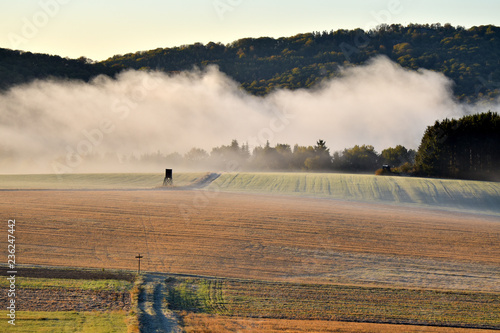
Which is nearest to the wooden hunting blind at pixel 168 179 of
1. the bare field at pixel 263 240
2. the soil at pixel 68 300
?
the bare field at pixel 263 240

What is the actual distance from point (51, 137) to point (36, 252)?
135950 millimetres

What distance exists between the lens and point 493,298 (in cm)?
2042

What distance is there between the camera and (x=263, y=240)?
2939 cm

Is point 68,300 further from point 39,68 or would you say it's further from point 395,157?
point 39,68

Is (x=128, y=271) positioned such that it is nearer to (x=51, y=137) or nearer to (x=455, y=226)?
(x=455, y=226)

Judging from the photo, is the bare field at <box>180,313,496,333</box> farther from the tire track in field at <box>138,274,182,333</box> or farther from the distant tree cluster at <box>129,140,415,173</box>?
the distant tree cluster at <box>129,140,415,173</box>

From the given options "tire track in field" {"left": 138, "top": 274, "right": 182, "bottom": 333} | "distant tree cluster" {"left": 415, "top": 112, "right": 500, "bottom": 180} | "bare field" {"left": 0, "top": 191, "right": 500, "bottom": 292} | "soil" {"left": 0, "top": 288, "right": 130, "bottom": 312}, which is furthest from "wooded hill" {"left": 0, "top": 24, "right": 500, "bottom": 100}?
"soil" {"left": 0, "top": 288, "right": 130, "bottom": 312}

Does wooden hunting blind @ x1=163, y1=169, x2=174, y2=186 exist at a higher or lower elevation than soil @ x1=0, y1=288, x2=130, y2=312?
higher

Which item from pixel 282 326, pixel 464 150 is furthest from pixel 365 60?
pixel 282 326

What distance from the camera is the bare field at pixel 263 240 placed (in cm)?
2347

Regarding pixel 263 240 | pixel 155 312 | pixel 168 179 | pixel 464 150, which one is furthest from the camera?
pixel 464 150

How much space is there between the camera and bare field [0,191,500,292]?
77.0 feet

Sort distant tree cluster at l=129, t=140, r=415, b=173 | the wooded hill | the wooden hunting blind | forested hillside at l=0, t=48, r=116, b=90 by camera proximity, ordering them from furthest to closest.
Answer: forested hillside at l=0, t=48, r=116, b=90 → the wooded hill → distant tree cluster at l=129, t=140, r=415, b=173 → the wooden hunting blind

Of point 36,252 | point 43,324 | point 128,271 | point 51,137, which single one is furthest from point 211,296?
point 51,137
